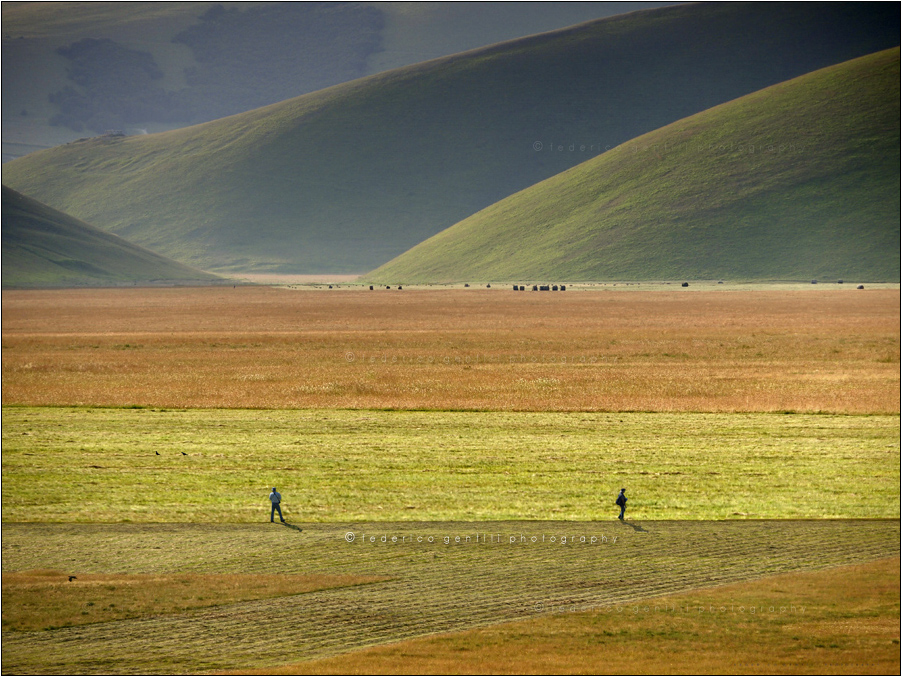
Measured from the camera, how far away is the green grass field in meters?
25.3

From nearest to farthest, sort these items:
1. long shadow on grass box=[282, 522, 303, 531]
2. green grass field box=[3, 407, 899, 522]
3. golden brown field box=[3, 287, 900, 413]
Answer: long shadow on grass box=[282, 522, 303, 531], green grass field box=[3, 407, 899, 522], golden brown field box=[3, 287, 900, 413]

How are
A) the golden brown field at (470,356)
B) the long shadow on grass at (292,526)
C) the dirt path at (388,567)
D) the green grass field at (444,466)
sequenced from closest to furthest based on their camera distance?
the dirt path at (388,567) < the long shadow on grass at (292,526) < the green grass field at (444,466) < the golden brown field at (470,356)

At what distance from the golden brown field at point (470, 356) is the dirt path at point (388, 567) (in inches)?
738

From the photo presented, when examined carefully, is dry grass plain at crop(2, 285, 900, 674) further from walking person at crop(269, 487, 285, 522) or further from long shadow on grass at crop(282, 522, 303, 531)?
walking person at crop(269, 487, 285, 522)

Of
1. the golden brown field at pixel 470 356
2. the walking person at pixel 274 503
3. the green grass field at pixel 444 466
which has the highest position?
the golden brown field at pixel 470 356

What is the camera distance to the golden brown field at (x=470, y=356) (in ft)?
148

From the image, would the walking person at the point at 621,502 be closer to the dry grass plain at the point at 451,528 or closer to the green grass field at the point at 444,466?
the dry grass plain at the point at 451,528

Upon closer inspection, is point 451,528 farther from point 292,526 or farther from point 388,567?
point 292,526

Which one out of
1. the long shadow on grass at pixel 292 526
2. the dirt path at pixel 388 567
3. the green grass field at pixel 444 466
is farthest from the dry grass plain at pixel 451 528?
the long shadow on grass at pixel 292 526

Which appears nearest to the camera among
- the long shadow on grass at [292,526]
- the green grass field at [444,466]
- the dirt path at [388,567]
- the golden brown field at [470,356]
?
the dirt path at [388,567]

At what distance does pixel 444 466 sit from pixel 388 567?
9091 millimetres

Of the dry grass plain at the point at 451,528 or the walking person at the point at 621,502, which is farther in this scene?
the walking person at the point at 621,502

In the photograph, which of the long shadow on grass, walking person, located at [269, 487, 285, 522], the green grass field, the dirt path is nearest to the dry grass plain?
the dirt path

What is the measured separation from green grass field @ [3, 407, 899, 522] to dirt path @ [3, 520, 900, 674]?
1.22 m
